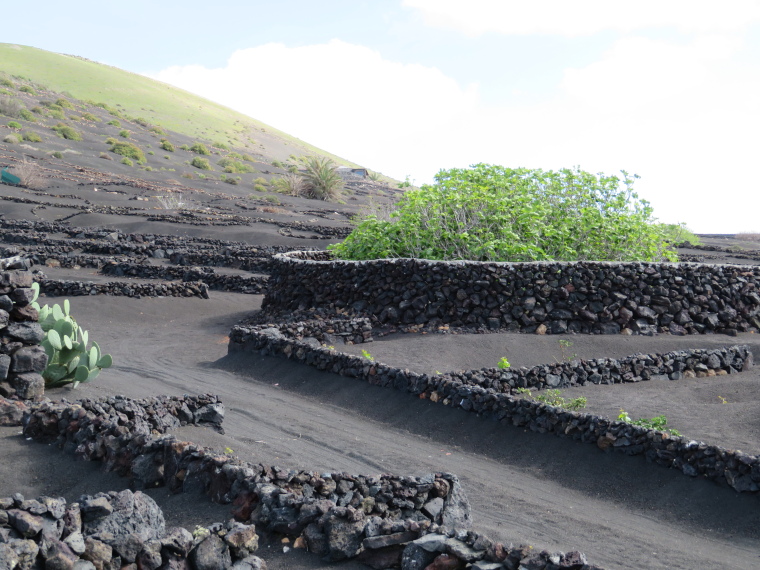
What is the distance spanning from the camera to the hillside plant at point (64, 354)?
918 centimetres

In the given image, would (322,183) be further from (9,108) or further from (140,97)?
(140,97)

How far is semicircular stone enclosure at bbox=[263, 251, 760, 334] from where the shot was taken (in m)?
14.2

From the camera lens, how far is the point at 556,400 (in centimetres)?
948

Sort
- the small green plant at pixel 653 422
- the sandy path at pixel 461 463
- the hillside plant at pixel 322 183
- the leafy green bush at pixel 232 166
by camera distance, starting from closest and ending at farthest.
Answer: the sandy path at pixel 461 463 < the small green plant at pixel 653 422 < the hillside plant at pixel 322 183 < the leafy green bush at pixel 232 166

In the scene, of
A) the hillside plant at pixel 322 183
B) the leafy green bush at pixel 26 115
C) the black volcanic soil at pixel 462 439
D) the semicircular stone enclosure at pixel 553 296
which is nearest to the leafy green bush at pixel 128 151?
the leafy green bush at pixel 26 115

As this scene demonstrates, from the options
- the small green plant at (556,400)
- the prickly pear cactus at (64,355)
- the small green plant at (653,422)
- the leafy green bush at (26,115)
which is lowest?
the prickly pear cactus at (64,355)

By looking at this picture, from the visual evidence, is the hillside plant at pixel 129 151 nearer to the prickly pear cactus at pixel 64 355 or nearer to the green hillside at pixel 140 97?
the green hillside at pixel 140 97

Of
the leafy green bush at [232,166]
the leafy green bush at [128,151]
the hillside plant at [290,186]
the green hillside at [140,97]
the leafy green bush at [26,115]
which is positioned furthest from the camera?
the green hillside at [140,97]

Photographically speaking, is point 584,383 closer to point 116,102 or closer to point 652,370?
point 652,370

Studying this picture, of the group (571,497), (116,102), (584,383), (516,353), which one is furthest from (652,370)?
(116,102)

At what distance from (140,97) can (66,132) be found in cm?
4649

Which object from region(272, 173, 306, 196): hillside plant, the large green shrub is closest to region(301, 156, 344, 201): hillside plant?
region(272, 173, 306, 196): hillside plant

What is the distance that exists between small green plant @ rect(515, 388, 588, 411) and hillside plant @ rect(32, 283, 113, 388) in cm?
564

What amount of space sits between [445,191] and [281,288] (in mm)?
4359
